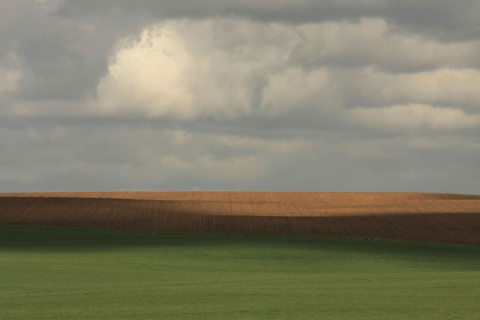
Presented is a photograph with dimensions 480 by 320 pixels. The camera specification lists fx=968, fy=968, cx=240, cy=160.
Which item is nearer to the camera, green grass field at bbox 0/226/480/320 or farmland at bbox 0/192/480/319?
green grass field at bbox 0/226/480/320

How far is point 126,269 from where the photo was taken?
1084 inches

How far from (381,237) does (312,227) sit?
3.71 m

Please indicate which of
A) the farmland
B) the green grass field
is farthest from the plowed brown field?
the green grass field

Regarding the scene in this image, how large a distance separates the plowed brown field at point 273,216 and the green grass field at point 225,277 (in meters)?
1.71

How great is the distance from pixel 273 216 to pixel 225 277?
20381 mm

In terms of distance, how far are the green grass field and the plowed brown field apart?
1.71 meters

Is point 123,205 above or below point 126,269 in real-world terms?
above

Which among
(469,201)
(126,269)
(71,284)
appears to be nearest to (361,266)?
(126,269)

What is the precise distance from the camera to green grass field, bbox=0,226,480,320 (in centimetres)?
1698

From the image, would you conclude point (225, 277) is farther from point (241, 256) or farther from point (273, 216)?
point (273, 216)

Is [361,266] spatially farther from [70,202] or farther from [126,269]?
[70,202]

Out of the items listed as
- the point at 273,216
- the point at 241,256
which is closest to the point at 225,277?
the point at 241,256

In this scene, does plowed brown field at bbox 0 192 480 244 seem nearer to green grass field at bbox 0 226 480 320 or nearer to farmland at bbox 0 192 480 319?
farmland at bbox 0 192 480 319

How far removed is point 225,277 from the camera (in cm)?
2547
